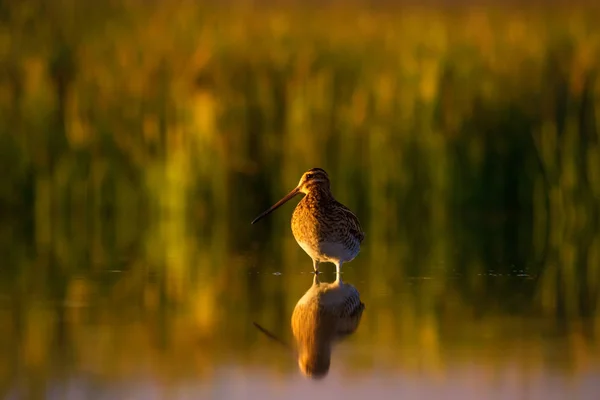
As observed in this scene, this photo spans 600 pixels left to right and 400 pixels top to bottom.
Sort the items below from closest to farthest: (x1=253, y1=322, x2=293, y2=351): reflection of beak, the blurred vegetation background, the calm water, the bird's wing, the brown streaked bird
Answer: the calm water → (x1=253, y1=322, x2=293, y2=351): reflection of beak → the brown streaked bird → the bird's wing → the blurred vegetation background

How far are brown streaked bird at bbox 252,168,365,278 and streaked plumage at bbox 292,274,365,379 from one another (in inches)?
17.1

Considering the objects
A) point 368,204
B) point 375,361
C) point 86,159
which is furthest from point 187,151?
point 375,361

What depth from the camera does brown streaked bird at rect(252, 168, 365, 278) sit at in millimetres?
9172

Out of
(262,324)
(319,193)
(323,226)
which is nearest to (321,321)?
(262,324)

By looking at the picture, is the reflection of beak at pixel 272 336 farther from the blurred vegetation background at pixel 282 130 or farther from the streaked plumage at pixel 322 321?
the blurred vegetation background at pixel 282 130

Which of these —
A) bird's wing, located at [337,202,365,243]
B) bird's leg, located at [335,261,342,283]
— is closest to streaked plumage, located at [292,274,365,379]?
bird's leg, located at [335,261,342,283]

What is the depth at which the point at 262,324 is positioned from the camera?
7.11 m

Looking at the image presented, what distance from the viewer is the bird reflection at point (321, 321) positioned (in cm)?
607

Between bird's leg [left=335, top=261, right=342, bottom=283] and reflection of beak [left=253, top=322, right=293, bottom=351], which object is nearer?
reflection of beak [left=253, top=322, right=293, bottom=351]

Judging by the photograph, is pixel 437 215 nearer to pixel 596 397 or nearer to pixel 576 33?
pixel 576 33

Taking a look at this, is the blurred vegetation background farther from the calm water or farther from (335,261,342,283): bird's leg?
(335,261,342,283): bird's leg

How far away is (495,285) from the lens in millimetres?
8703

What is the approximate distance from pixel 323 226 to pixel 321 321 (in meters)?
2.10

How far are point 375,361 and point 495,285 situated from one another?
2.85m
